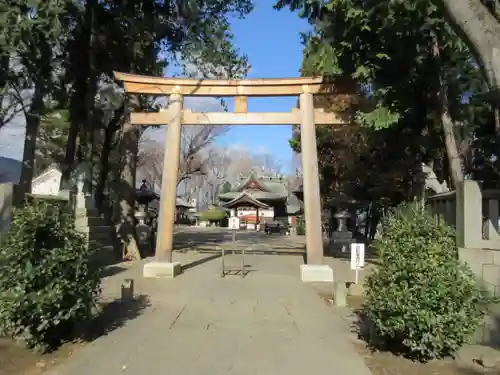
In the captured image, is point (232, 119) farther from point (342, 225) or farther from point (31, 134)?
point (342, 225)

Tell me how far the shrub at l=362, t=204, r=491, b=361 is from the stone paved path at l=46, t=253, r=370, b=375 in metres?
0.64

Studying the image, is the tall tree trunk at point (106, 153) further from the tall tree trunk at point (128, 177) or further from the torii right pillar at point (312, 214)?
the torii right pillar at point (312, 214)

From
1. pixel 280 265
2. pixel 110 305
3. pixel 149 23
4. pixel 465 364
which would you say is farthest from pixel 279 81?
pixel 465 364

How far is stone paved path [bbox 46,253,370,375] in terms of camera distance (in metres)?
5.39

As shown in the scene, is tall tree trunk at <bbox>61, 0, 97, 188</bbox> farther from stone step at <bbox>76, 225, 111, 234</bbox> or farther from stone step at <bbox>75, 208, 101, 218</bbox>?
stone step at <bbox>76, 225, 111, 234</bbox>

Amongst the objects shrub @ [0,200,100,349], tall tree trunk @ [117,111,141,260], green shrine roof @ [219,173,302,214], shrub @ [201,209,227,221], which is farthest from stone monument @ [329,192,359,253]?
shrub @ [201,209,227,221]

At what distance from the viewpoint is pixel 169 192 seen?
13164 millimetres

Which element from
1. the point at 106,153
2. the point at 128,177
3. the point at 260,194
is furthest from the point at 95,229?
the point at 260,194

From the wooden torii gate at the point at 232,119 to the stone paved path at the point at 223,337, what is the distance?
66.9 inches

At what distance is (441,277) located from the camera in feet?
17.4

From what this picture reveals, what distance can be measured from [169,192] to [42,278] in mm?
7633

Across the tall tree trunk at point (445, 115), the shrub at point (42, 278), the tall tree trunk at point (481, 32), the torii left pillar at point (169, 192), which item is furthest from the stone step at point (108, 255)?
the tall tree trunk at point (481, 32)

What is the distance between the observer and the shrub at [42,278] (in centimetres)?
548

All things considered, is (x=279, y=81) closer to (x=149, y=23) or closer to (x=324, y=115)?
(x=324, y=115)
